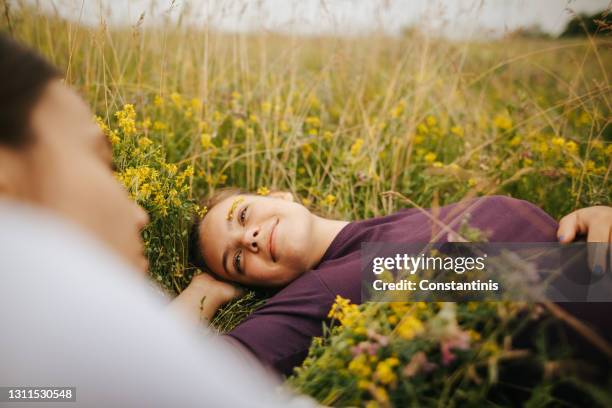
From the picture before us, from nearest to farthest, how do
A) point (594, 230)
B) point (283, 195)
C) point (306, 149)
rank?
point (594, 230) → point (283, 195) → point (306, 149)

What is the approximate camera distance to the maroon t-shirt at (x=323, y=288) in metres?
1.61

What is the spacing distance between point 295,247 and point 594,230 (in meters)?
1.09

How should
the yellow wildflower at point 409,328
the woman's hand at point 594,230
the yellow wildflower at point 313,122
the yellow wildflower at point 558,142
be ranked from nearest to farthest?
the yellow wildflower at point 409,328 → the woman's hand at point 594,230 → the yellow wildflower at point 558,142 → the yellow wildflower at point 313,122

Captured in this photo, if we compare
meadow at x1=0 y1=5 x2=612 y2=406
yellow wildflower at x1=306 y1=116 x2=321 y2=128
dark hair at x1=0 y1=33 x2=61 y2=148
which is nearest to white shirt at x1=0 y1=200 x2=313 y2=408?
dark hair at x1=0 y1=33 x2=61 y2=148

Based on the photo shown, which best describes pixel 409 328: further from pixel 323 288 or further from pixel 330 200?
pixel 330 200

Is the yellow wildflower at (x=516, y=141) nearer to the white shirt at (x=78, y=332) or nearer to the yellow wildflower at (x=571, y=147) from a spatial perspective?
the yellow wildflower at (x=571, y=147)

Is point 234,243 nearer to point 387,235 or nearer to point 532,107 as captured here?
point 387,235

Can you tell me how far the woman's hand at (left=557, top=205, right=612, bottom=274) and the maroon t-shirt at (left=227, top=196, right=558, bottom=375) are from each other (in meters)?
0.07

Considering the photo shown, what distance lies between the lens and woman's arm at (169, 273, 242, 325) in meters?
1.87

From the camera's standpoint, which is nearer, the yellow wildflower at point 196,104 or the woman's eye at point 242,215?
the woman's eye at point 242,215

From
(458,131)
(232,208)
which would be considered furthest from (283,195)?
(458,131)

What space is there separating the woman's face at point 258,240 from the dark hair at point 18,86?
1.01m

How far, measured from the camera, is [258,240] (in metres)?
1.91

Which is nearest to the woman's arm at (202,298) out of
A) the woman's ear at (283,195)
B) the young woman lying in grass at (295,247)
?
the young woman lying in grass at (295,247)
